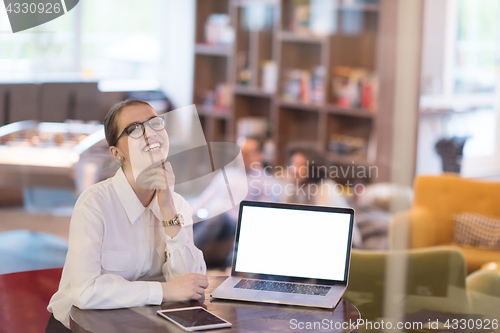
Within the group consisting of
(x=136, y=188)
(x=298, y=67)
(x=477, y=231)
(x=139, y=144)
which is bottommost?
(x=477, y=231)

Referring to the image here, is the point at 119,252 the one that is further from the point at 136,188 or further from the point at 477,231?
the point at 477,231

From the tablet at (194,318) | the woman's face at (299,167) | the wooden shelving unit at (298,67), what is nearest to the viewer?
the tablet at (194,318)

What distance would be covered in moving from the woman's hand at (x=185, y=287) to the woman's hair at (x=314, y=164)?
1558 mm

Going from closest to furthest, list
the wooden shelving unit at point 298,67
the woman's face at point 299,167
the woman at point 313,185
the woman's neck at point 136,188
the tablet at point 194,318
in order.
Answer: the tablet at point 194,318
the woman's neck at point 136,188
the woman at point 313,185
the woman's face at point 299,167
the wooden shelving unit at point 298,67

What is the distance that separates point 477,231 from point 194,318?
2057 millimetres

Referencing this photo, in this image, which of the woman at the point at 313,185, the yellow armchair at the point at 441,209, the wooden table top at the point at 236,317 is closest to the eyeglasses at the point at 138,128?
the wooden table top at the point at 236,317

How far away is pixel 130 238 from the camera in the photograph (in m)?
1.31

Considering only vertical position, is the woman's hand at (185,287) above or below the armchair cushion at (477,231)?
above

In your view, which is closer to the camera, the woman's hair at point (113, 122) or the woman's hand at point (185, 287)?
the woman's hand at point (185, 287)

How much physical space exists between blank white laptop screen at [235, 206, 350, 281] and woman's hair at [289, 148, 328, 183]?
1405mm

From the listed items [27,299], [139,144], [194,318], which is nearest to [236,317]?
[194,318]

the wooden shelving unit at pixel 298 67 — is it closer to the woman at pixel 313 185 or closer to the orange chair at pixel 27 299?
the woman at pixel 313 185

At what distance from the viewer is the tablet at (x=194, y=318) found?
1.11 m

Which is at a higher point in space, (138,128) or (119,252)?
(138,128)
